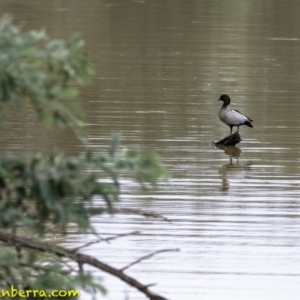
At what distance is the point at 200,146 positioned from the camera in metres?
11.4

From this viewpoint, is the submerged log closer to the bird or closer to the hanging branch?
the bird

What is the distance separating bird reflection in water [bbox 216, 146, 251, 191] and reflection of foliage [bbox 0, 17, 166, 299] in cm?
627

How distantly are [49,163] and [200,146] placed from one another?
841 centimetres

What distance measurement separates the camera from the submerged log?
37.9 ft

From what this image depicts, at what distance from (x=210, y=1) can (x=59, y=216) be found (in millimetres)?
34489

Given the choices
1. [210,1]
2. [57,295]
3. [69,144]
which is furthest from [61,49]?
[210,1]

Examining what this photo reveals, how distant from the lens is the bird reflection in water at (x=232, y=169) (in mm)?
9884

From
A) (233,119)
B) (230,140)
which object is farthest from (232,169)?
(233,119)

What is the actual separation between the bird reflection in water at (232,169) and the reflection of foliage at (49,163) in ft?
20.6

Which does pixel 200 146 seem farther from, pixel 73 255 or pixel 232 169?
pixel 73 255

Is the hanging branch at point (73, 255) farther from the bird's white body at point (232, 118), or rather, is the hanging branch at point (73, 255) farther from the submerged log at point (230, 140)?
the bird's white body at point (232, 118)

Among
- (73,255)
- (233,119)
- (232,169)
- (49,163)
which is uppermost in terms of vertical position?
(49,163)

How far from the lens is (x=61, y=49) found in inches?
118

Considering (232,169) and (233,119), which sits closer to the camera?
(232,169)
